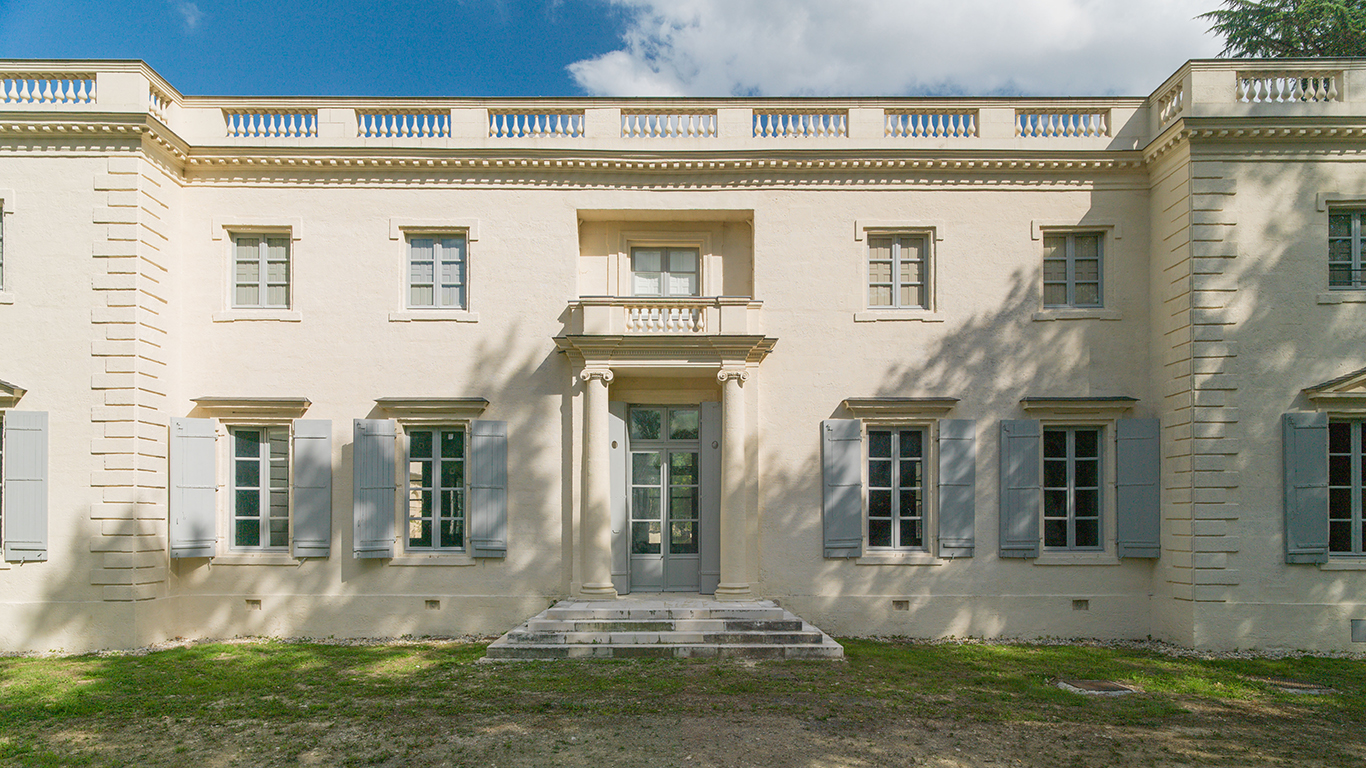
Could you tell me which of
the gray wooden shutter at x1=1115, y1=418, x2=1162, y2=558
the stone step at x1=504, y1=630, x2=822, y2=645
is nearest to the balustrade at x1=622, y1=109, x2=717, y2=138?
the stone step at x1=504, y1=630, x2=822, y2=645

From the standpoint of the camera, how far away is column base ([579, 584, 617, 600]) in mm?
11422

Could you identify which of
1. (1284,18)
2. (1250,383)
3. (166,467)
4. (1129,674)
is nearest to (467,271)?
(166,467)

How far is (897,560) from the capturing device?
38.5 ft

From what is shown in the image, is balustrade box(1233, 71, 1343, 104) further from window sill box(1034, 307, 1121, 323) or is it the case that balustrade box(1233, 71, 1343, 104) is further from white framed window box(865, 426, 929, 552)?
white framed window box(865, 426, 929, 552)

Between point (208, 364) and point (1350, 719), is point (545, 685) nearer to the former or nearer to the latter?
point (208, 364)

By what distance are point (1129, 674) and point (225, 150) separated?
13.4 meters

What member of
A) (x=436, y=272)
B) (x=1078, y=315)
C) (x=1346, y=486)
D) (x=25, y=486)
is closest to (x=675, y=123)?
(x=436, y=272)

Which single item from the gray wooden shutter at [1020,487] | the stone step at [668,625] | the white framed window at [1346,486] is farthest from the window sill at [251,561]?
the white framed window at [1346,486]

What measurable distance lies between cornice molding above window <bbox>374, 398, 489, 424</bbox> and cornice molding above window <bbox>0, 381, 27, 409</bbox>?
425 centimetres

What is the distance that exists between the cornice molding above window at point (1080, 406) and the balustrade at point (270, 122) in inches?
431

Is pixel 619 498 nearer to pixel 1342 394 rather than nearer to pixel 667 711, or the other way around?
pixel 667 711

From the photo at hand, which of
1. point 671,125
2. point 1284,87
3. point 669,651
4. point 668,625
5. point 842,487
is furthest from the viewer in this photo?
point 671,125

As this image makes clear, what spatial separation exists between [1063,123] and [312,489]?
11.9 m

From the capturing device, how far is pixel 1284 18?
64.6ft
